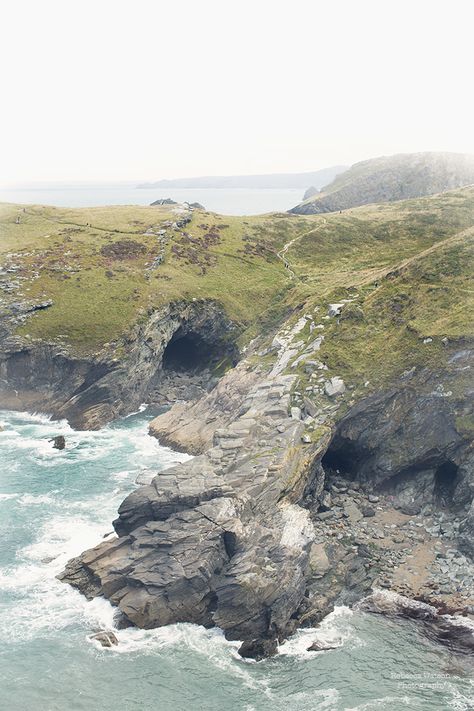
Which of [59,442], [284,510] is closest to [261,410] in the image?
[284,510]

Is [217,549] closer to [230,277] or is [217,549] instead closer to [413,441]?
[413,441]

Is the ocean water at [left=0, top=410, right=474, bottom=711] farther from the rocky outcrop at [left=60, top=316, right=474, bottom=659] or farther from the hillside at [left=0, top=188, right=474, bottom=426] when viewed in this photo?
the hillside at [left=0, top=188, right=474, bottom=426]

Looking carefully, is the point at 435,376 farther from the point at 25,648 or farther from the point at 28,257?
the point at 28,257

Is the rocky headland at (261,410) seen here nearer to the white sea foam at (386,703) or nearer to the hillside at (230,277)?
the hillside at (230,277)

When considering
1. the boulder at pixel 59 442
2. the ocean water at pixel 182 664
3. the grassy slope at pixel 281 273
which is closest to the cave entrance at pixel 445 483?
the grassy slope at pixel 281 273

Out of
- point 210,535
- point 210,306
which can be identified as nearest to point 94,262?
point 210,306

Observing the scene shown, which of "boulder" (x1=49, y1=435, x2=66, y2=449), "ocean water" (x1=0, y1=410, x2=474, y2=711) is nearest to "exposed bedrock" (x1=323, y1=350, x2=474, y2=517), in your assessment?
"ocean water" (x1=0, y1=410, x2=474, y2=711)
